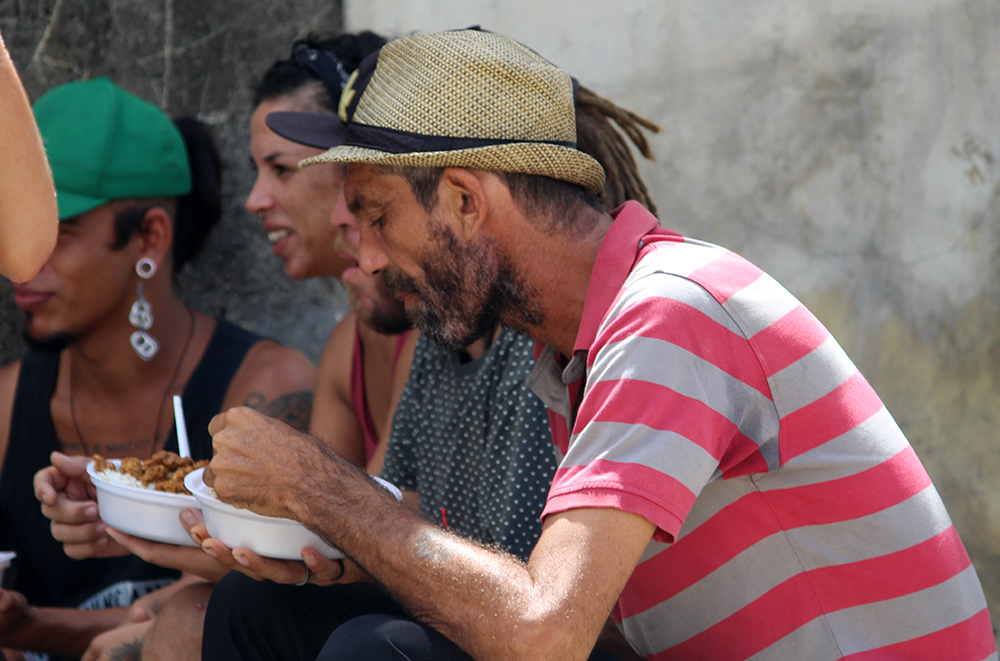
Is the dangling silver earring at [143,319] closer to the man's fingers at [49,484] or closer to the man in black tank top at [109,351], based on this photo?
the man in black tank top at [109,351]

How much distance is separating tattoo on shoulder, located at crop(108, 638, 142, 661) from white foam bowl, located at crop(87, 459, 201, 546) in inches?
16.6

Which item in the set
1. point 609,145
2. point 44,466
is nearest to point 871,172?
point 609,145

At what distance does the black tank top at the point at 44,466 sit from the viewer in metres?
2.89

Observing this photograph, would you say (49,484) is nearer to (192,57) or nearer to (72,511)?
(72,511)

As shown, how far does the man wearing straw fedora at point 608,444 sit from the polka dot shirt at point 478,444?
26 centimetres

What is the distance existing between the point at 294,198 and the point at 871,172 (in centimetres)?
171

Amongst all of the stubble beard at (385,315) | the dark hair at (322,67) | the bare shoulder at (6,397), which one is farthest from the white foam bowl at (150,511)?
the dark hair at (322,67)

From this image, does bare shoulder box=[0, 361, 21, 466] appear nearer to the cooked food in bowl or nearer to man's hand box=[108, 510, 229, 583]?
the cooked food in bowl

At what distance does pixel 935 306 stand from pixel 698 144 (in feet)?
2.67

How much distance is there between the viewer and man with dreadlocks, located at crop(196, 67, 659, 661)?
186 cm

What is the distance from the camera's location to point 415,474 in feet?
8.25

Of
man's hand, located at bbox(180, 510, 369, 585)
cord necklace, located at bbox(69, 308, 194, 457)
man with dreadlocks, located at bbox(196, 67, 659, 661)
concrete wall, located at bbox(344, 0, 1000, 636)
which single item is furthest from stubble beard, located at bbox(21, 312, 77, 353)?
concrete wall, located at bbox(344, 0, 1000, 636)

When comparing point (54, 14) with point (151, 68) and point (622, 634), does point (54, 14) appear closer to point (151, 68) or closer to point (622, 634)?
point (151, 68)

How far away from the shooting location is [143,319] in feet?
9.83
